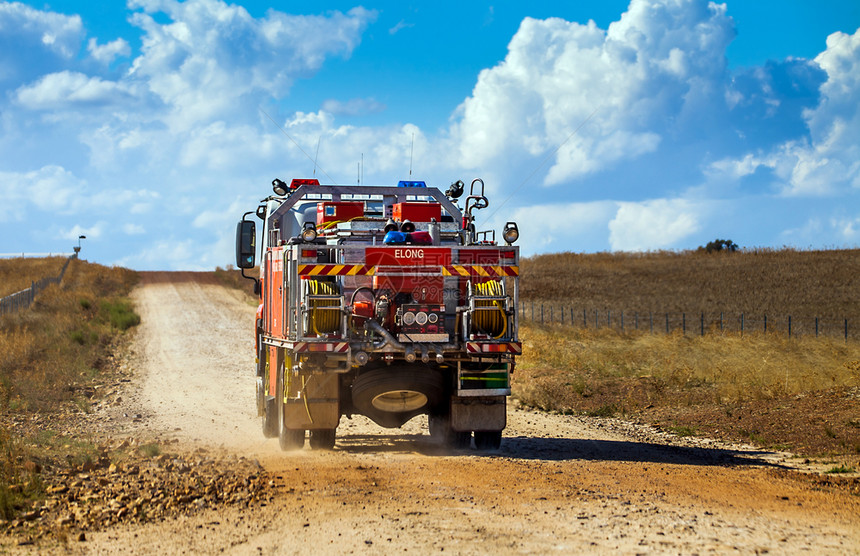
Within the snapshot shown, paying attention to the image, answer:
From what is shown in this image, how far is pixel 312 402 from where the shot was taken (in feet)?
35.9

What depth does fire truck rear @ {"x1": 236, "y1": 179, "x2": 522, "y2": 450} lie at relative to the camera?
34.6 ft

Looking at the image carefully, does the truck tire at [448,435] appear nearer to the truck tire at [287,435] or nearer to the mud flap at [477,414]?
the mud flap at [477,414]

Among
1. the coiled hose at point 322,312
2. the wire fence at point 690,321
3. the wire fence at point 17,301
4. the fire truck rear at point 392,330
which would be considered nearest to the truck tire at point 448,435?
the fire truck rear at point 392,330

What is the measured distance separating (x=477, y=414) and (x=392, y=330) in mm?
1603

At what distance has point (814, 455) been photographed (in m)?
11.9

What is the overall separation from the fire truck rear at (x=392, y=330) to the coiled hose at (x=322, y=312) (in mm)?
12

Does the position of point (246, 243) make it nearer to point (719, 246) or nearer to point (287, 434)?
point (287, 434)

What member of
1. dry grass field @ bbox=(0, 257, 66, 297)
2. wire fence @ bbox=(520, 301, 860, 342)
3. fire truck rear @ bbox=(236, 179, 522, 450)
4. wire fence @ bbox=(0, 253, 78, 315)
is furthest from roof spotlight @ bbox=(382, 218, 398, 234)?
dry grass field @ bbox=(0, 257, 66, 297)

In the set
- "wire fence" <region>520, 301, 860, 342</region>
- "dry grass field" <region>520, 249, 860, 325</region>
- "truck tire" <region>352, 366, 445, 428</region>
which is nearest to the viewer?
"truck tire" <region>352, 366, 445, 428</region>

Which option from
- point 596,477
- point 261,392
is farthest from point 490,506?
point 261,392

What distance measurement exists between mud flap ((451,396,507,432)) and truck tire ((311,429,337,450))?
1.57 m

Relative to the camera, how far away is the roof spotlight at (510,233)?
36.7 feet

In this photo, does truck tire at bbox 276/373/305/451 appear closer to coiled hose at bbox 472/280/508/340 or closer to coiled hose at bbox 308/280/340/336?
coiled hose at bbox 308/280/340/336

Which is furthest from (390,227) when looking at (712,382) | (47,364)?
(47,364)
